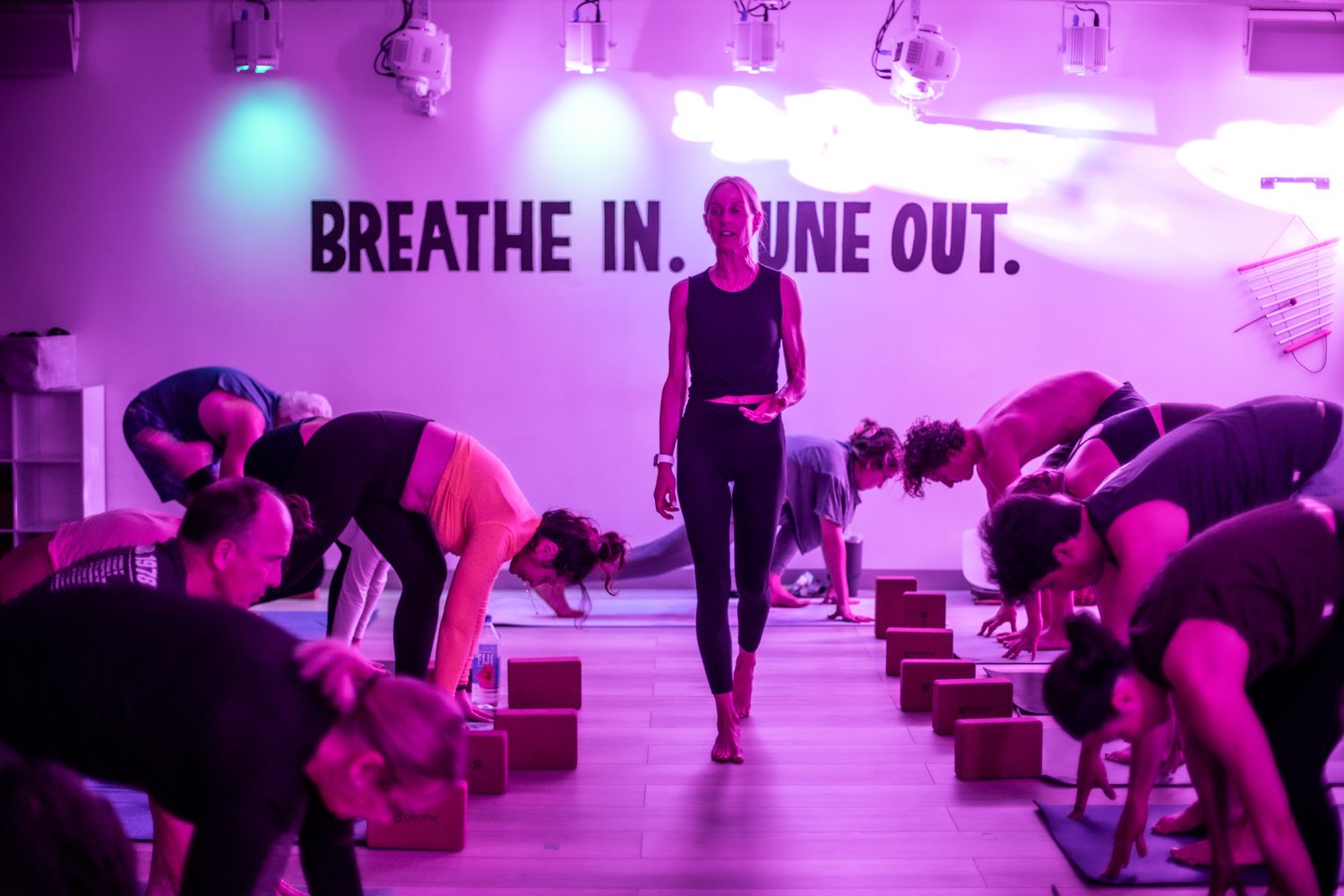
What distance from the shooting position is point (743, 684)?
357cm

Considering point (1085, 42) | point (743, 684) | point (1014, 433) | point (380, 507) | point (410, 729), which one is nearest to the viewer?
point (410, 729)

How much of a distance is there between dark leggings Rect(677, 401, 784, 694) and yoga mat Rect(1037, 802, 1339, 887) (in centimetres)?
89

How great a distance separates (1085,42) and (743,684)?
326 centimetres

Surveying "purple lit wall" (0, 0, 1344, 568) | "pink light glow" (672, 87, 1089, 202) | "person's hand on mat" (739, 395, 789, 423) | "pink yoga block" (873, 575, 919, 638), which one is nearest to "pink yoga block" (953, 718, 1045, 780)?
"person's hand on mat" (739, 395, 789, 423)

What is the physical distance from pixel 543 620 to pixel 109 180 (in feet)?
8.98

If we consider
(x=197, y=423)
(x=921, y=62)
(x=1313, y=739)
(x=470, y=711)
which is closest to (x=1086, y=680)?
(x=1313, y=739)

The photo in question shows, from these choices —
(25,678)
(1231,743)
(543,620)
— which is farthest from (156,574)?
(543,620)

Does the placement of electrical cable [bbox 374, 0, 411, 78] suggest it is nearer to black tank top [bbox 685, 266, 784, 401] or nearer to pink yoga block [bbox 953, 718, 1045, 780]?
black tank top [bbox 685, 266, 784, 401]

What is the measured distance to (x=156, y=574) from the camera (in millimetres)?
1897

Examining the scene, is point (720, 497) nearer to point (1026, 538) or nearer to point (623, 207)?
point (1026, 538)

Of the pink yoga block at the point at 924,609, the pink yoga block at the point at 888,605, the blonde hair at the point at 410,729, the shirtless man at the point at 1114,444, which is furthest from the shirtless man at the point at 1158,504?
the pink yoga block at the point at 888,605

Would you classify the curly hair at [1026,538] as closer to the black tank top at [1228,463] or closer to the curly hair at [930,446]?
the black tank top at [1228,463]

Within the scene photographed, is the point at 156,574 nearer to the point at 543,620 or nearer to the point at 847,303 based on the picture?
the point at 543,620

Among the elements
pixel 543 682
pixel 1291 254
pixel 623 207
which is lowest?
pixel 543 682
